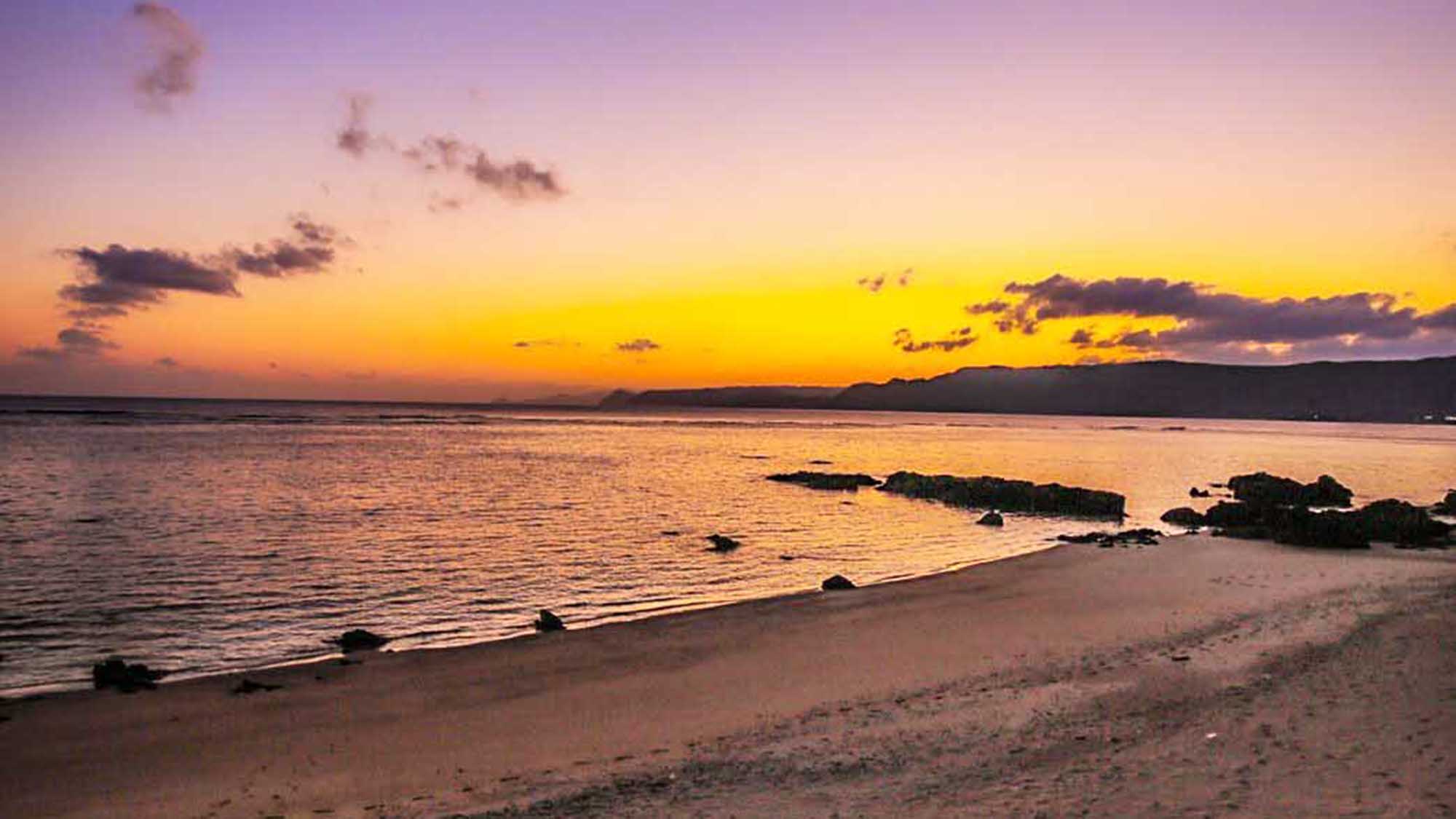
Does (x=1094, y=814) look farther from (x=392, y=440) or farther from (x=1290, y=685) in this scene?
(x=392, y=440)

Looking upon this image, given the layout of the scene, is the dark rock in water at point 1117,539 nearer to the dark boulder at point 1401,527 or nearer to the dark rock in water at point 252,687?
the dark boulder at point 1401,527

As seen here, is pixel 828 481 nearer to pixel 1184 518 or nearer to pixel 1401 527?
pixel 1184 518

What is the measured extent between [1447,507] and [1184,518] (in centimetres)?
1661

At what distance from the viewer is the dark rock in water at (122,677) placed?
→ 46.5 ft

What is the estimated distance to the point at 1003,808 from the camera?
873 cm

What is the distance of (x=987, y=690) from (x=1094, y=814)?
493 cm

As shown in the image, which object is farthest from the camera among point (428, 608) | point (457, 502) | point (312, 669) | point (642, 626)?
→ point (457, 502)

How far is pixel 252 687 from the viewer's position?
46.2 feet

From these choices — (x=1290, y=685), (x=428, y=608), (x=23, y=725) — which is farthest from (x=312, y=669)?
(x=1290, y=685)

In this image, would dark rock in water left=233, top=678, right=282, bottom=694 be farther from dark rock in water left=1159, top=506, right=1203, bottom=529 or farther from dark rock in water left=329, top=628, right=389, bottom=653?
dark rock in water left=1159, top=506, right=1203, bottom=529

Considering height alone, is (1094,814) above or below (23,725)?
above

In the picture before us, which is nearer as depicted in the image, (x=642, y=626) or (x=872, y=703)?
(x=872, y=703)

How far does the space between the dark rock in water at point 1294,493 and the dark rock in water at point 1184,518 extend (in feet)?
24.7

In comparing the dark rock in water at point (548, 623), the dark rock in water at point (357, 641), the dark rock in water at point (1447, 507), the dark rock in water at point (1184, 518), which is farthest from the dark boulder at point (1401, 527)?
the dark rock in water at point (357, 641)
